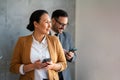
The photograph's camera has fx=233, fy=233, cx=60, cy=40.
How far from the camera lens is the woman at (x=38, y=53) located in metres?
1.82

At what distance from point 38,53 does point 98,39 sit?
0.96 meters

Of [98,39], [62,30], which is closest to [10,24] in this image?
[62,30]

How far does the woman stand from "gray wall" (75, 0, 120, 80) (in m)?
0.75

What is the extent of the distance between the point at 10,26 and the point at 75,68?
1057 mm

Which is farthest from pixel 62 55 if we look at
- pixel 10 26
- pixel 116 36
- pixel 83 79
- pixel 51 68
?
pixel 83 79

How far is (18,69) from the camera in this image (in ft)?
5.98

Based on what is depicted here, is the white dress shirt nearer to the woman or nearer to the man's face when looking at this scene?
the woman

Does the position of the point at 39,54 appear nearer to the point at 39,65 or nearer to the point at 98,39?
the point at 39,65

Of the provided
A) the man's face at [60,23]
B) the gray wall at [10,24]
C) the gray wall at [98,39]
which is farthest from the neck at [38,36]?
the gray wall at [98,39]

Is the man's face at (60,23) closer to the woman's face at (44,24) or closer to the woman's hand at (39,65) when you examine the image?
the woman's face at (44,24)

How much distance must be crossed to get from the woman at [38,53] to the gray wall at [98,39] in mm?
751

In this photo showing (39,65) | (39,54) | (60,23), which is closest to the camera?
(39,65)

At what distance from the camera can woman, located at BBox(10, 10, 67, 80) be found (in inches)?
71.8

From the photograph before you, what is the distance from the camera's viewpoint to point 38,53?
1847mm
